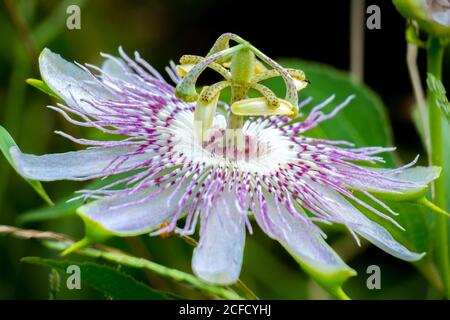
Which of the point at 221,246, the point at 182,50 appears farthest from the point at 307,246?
the point at 182,50

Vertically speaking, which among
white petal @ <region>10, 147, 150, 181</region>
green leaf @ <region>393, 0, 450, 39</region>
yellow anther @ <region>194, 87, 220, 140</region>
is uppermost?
green leaf @ <region>393, 0, 450, 39</region>

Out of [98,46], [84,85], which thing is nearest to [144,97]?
[84,85]

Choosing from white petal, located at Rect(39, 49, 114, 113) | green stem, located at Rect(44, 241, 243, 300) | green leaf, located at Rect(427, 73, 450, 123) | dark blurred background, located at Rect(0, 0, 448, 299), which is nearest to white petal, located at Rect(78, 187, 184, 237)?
green stem, located at Rect(44, 241, 243, 300)

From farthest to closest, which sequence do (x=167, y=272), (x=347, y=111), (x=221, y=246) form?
1. (x=347, y=111)
2. (x=167, y=272)
3. (x=221, y=246)

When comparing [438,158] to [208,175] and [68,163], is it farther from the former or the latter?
[68,163]

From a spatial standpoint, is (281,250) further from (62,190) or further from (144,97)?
(144,97)

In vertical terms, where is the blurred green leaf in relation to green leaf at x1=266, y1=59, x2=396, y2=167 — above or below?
above

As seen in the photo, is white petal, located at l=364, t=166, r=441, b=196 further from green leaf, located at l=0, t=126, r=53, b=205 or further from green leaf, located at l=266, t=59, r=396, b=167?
green leaf, located at l=0, t=126, r=53, b=205
